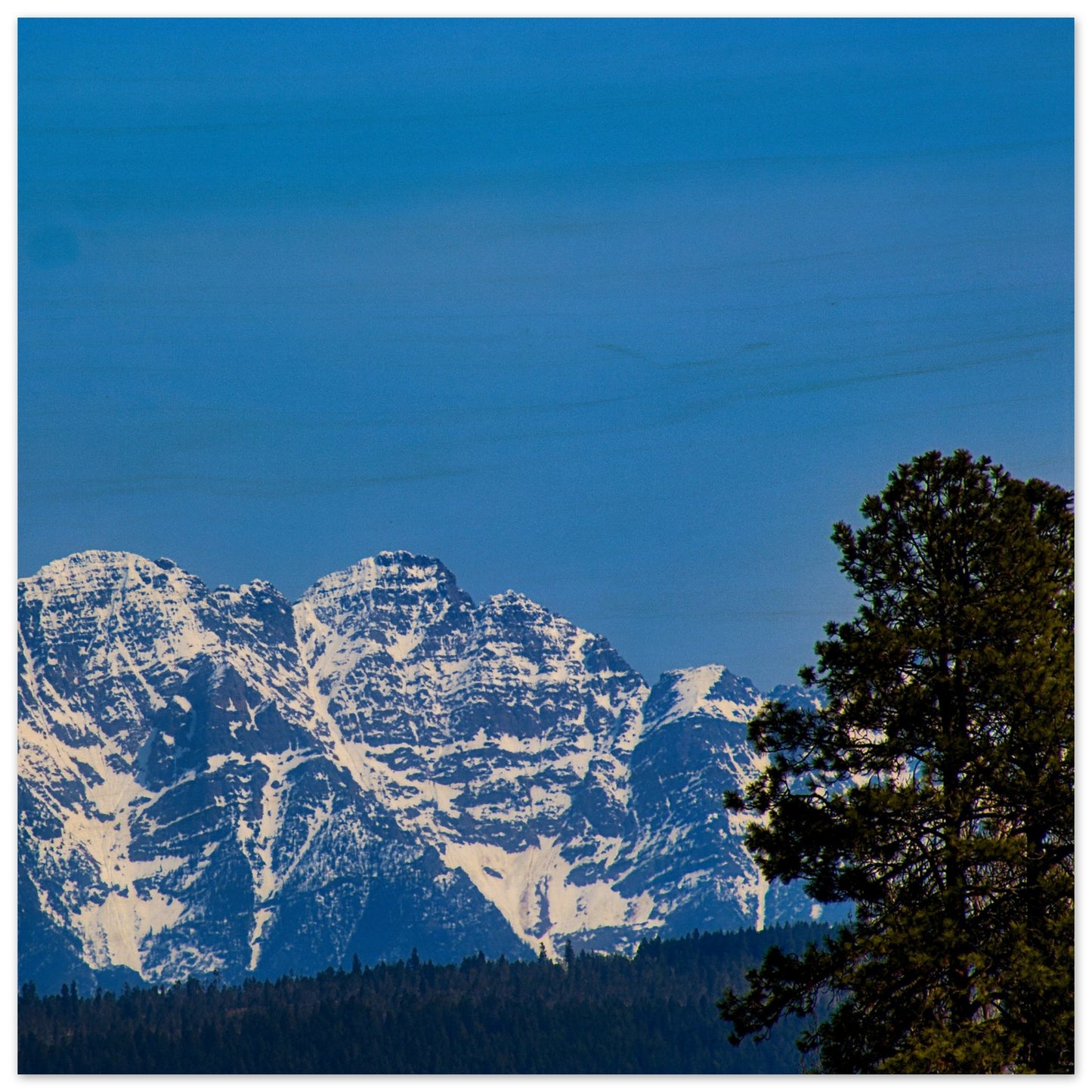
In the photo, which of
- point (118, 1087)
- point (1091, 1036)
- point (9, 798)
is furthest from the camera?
point (9, 798)

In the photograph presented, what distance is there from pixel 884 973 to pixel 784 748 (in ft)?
10.7

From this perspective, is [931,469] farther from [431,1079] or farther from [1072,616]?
[431,1079]

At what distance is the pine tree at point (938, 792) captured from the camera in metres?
22.2

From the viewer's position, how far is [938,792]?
22.7 m

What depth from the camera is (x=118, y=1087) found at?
82.5 feet

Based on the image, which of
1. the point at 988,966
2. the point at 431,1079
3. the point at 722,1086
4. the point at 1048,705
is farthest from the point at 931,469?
the point at 431,1079

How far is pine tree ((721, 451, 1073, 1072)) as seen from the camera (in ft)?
72.9

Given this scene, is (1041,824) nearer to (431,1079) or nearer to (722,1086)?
(722,1086)

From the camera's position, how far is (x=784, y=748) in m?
24.1

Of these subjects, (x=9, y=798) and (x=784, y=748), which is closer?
(x=784, y=748)

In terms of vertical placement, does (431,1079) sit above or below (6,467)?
below

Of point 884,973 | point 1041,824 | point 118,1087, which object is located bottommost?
point 118,1087

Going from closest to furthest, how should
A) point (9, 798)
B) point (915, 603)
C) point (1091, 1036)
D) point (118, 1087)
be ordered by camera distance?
point (1091, 1036) < point (915, 603) < point (118, 1087) < point (9, 798)

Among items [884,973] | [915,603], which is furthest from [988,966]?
[915,603]
